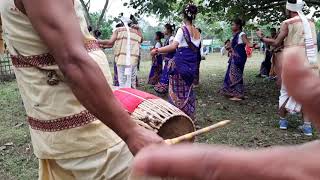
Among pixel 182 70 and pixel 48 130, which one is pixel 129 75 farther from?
pixel 48 130

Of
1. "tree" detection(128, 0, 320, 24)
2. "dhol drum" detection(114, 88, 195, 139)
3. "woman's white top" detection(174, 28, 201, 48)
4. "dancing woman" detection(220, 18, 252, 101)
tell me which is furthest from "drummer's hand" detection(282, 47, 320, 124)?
"tree" detection(128, 0, 320, 24)

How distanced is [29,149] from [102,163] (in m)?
3.87

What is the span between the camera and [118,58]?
834 cm


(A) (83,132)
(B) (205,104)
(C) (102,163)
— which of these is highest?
(A) (83,132)

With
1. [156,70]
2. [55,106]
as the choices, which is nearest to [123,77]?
[156,70]

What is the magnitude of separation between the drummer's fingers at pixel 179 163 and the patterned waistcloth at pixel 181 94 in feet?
18.7

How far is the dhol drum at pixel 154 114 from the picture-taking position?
182 centimetres

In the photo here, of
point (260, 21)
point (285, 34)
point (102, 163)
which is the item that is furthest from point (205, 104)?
point (102, 163)

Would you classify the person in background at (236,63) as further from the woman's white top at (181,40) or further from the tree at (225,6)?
the woman's white top at (181,40)

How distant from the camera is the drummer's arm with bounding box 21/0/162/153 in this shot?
1.33 meters

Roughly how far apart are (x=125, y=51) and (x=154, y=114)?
Answer: 6.51m

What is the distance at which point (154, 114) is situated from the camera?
5.99ft

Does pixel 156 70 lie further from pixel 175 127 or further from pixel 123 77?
pixel 175 127

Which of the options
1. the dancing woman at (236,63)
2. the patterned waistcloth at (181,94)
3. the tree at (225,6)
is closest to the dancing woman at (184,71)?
the patterned waistcloth at (181,94)
